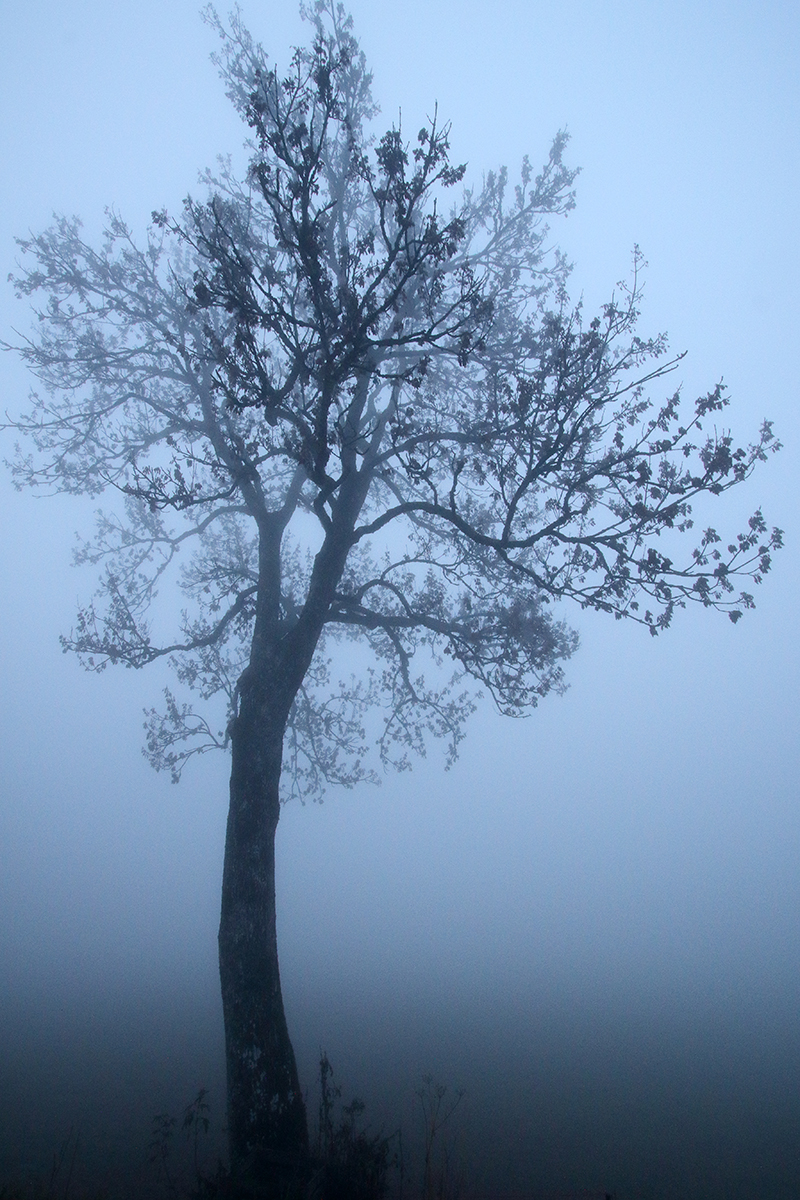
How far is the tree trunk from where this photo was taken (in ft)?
22.8

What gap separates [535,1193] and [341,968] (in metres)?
14.5

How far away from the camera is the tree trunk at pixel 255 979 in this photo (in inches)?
273

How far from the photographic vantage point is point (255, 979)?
299 inches

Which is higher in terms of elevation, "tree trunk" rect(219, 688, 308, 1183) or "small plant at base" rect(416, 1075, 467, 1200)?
"tree trunk" rect(219, 688, 308, 1183)

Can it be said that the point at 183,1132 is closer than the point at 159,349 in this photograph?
Yes

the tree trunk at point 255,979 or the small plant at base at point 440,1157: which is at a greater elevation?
the tree trunk at point 255,979

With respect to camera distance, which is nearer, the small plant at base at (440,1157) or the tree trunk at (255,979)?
the small plant at base at (440,1157)

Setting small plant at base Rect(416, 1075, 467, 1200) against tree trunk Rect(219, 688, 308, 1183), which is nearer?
small plant at base Rect(416, 1075, 467, 1200)

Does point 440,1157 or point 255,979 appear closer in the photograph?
point 255,979

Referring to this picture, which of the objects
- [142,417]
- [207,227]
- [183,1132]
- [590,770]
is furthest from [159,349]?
[590,770]

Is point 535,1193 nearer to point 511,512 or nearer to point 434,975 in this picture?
point 511,512

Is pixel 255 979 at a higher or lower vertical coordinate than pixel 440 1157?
higher

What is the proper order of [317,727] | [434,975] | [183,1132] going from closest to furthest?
[183,1132] < [317,727] < [434,975]

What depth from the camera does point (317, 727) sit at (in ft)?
42.9
